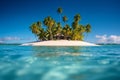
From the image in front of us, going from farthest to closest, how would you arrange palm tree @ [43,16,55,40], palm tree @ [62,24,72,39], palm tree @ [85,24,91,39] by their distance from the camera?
1. palm tree @ [85,24,91,39]
2. palm tree @ [62,24,72,39]
3. palm tree @ [43,16,55,40]

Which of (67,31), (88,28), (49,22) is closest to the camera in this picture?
(49,22)

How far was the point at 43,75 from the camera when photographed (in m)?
8.34

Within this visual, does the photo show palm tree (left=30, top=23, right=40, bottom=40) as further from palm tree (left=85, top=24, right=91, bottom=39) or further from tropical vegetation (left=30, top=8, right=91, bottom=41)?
palm tree (left=85, top=24, right=91, bottom=39)

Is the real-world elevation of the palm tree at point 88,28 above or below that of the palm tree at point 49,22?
below

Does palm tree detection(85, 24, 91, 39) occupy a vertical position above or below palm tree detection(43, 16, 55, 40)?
below

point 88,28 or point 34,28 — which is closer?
point 34,28

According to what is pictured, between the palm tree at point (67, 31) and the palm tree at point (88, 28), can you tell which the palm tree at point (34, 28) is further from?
the palm tree at point (88, 28)

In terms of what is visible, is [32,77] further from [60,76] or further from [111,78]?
[111,78]

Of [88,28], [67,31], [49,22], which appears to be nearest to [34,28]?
[49,22]

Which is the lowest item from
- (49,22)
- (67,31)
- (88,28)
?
(67,31)

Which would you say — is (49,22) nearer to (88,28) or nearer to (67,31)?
(67,31)

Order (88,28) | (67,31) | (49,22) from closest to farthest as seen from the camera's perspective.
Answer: (49,22), (67,31), (88,28)

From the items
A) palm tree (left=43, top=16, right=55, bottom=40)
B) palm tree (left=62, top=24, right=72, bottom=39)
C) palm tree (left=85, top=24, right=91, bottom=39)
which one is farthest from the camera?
palm tree (left=85, top=24, right=91, bottom=39)

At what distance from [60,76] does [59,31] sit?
72285 mm
